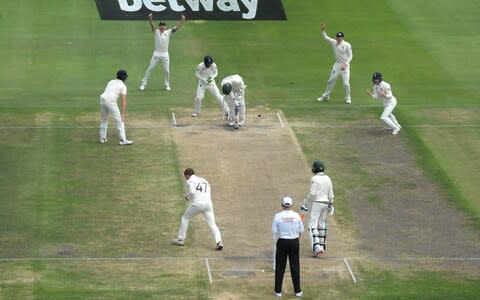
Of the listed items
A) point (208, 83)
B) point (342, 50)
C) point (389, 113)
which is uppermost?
point (342, 50)

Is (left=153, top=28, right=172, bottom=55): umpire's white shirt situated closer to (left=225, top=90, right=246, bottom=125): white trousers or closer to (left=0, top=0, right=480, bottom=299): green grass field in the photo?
(left=0, top=0, right=480, bottom=299): green grass field

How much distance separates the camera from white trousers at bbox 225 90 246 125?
38094 millimetres

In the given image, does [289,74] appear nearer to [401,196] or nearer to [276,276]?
[401,196]

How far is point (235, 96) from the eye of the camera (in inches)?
1501

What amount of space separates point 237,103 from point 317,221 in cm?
970

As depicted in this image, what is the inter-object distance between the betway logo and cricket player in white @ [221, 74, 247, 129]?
12808 millimetres

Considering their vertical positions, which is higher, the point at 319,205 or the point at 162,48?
the point at 162,48

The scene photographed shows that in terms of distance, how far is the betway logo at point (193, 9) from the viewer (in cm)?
5112

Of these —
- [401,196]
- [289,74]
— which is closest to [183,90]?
[289,74]

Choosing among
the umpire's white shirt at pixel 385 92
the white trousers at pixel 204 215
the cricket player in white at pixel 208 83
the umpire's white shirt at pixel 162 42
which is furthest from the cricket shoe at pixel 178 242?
the umpire's white shirt at pixel 162 42

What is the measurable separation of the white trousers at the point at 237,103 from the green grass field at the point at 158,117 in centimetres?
182

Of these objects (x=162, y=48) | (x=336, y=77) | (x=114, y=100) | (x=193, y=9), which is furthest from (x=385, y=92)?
(x=193, y=9)

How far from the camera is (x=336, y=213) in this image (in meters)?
31.8

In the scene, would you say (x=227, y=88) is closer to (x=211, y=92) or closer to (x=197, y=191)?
(x=211, y=92)
